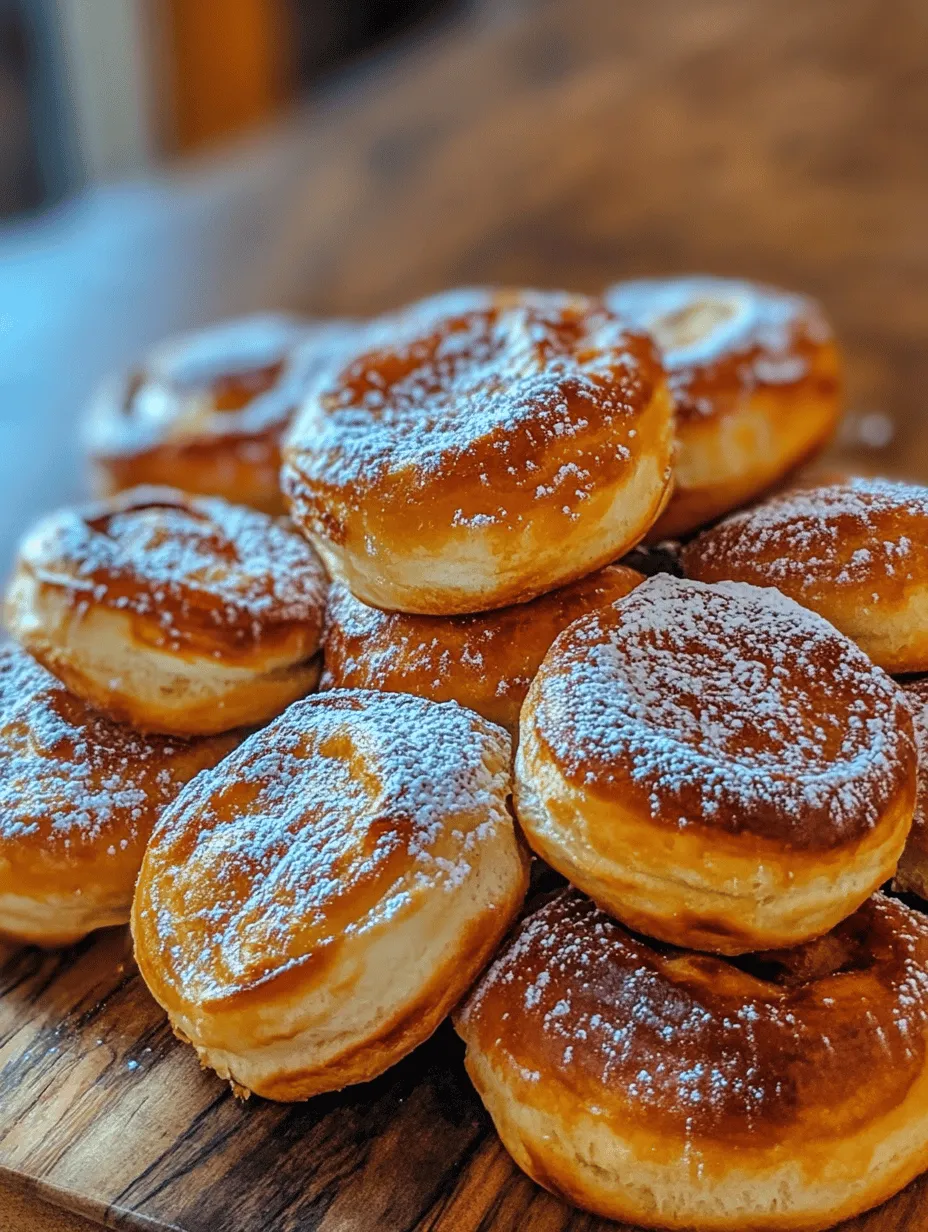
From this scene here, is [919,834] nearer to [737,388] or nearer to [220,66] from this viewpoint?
[737,388]

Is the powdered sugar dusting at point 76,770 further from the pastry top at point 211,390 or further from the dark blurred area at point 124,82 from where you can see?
the dark blurred area at point 124,82

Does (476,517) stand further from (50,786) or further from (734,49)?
(734,49)

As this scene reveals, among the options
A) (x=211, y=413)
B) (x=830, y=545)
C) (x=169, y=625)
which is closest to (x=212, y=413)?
(x=211, y=413)

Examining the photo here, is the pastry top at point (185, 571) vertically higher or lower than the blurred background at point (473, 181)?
higher

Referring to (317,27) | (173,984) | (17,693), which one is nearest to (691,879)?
(173,984)

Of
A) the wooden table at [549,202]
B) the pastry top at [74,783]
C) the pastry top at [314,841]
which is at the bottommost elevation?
the wooden table at [549,202]

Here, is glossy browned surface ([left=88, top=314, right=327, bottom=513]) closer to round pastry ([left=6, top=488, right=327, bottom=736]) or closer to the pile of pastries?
the pile of pastries

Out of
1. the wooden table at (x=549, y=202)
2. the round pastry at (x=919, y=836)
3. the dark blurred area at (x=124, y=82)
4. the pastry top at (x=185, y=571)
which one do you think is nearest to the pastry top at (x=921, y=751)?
the round pastry at (x=919, y=836)

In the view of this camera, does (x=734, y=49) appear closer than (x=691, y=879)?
No
